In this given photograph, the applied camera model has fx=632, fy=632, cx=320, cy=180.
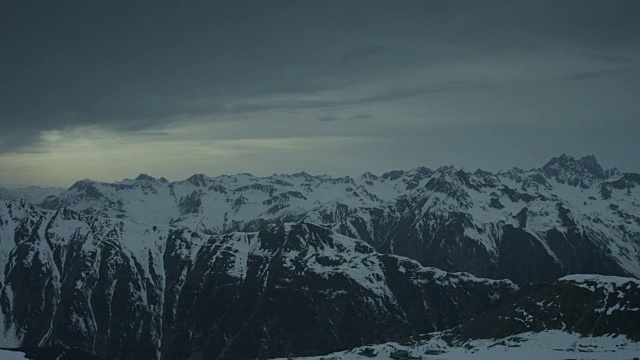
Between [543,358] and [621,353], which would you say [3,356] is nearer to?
[543,358]

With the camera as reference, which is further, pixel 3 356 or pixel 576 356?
pixel 576 356

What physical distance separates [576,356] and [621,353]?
46.6ft

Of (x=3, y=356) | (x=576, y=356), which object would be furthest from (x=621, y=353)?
(x=3, y=356)

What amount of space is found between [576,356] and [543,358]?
32.7ft

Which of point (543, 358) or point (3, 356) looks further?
point (543, 358)

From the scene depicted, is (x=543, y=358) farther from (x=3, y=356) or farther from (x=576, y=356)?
(x=3, y=356)

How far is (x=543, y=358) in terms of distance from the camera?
7795 inches

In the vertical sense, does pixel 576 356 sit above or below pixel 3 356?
below

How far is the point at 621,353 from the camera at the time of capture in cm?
19712

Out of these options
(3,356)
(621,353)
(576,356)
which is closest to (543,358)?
(576,356)

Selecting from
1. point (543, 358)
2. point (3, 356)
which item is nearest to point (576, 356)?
point (543, 358)

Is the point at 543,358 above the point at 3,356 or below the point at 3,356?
below

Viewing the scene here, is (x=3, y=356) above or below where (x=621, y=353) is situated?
above

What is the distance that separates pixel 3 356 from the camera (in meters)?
134
